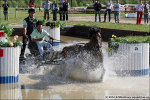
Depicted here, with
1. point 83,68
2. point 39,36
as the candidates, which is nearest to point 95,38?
point 83,68

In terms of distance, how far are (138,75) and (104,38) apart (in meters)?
9.75

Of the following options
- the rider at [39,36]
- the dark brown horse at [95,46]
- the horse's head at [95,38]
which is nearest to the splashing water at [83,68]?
the dark brown horse at [95,46]

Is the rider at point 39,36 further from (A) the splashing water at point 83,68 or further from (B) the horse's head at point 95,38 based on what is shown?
(B) the horse's head at point 95,38

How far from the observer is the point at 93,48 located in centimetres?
976

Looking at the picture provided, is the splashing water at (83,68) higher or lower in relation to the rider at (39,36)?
lower

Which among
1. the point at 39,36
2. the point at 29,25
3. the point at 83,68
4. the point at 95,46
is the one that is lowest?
the point at 83,68

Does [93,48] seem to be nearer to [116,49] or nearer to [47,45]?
[116,49]

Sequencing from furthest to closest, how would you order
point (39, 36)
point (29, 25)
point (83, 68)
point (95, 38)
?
point (29, 25) < point (39, 36) < point (83, 68) < point (95, 38)

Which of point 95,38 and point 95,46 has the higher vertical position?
point 95,38

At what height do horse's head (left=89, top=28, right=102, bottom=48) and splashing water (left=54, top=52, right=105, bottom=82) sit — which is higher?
horse's head (left=89, top=28, right=102, bottom=48)

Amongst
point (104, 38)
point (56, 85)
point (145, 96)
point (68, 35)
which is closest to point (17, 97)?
point (56, 85)

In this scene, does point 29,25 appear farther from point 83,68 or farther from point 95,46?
point 95,46

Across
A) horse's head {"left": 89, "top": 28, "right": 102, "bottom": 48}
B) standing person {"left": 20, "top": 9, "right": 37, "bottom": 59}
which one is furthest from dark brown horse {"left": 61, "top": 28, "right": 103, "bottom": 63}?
standing person {"left": 20, "top": 9, "right": 37, "bottom": 59}

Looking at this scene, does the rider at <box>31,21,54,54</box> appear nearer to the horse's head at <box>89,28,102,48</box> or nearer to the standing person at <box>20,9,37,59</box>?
the standing person at <box>20,9,37,59</box>
